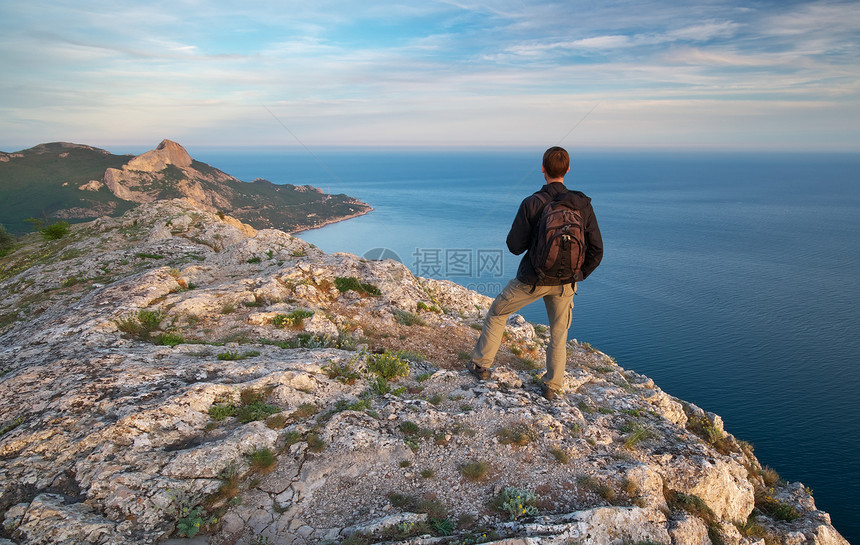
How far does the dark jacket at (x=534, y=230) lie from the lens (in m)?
6.58

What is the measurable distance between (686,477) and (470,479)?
341cm

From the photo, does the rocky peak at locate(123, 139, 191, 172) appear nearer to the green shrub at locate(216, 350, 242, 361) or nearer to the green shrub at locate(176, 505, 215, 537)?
the green shrub at locate(216, 350, 242, 361)

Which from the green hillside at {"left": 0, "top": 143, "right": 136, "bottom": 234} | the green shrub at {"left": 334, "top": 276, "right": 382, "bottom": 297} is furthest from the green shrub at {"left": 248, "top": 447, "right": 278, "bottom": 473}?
the green hillside at {"left": 0, "top": 143, "right": 136, "bottom": 234}

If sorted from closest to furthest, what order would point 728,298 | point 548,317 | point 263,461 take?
point 263,461, point 548,317, point 728,298

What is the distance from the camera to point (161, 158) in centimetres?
11169

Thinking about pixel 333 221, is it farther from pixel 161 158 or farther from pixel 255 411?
pixel 255 411

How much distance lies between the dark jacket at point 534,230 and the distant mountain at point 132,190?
91.1 m

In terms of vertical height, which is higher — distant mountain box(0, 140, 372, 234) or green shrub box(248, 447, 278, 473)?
distant mountain box(0, 140, 372, 234)

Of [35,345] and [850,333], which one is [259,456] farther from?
[850,333]

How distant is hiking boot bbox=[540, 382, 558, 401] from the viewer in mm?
7746

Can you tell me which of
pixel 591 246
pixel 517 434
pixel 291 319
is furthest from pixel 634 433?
pixel 291 319

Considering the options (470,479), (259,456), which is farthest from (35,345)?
(470,479)

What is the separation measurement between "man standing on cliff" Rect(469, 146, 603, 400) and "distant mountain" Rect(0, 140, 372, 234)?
3581 inches

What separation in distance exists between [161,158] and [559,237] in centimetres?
13138
